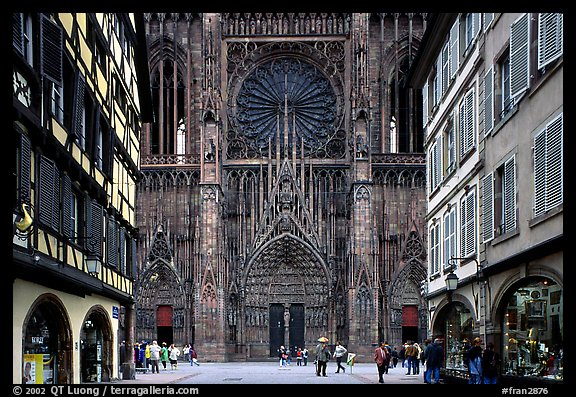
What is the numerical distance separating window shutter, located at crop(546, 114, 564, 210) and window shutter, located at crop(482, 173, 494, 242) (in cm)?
510

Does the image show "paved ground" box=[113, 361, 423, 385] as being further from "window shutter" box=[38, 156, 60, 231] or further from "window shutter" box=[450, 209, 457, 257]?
"window shutter" box=[38, 156, 60, 231]

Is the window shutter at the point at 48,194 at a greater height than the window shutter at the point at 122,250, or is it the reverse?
the window shutter at the point at 48,194

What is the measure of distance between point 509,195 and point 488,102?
3.29 meters

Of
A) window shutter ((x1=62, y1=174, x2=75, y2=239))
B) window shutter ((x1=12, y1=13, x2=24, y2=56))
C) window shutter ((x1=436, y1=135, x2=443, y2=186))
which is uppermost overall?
window shutter ((x1=12, y1=13, x2=24, y2=56))

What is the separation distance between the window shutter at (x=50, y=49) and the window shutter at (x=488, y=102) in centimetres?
994

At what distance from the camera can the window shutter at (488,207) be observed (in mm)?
22391

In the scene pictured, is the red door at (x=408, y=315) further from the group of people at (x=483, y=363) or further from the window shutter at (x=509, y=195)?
the window shutter at (x=509, y=195)

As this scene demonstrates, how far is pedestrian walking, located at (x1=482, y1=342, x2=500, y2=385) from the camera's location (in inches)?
774

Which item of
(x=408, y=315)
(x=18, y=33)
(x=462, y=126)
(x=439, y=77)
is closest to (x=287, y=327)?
(x=408, y=315)

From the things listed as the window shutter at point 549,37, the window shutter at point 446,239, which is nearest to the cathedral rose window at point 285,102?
the window shutter at point 446,239

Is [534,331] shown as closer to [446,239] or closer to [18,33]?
[446,239]

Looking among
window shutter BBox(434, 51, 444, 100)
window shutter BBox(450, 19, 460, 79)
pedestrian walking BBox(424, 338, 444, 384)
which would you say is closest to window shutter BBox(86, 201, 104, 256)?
pedestrian walking BBox(424, 338, 444, 384)

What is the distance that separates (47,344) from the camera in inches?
838
